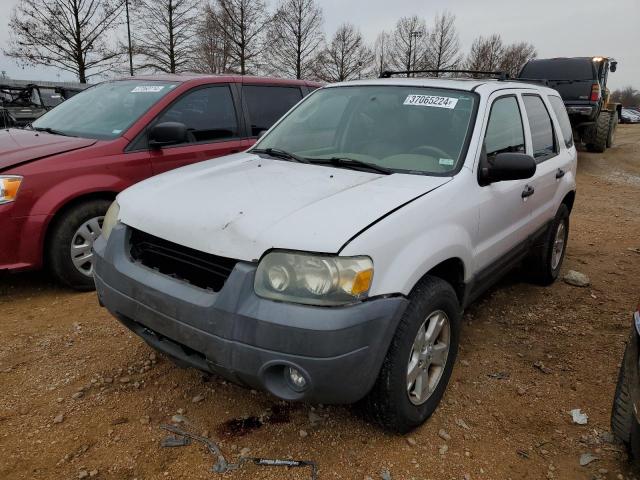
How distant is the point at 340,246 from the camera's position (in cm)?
198

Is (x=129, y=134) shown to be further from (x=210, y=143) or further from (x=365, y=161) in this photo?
(x=365, y=161)

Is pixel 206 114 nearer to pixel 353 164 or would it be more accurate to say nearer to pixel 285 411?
pixel 353 164

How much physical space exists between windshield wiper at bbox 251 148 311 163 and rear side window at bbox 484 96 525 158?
114cm

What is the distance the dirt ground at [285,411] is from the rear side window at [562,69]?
33.5 ft

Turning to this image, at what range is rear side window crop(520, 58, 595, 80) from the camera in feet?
40.1

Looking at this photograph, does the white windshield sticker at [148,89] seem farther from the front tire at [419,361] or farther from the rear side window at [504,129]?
the front tire at [419,361]

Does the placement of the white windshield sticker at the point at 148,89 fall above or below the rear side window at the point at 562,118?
above

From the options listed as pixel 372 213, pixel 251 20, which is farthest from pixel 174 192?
pixel 251 20

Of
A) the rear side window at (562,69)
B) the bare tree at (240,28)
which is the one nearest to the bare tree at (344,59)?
the bare tree at (240,28)

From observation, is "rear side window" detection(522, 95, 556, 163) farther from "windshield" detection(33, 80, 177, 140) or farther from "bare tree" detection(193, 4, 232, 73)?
"bare tree" detection(193, 4, 232, 73)

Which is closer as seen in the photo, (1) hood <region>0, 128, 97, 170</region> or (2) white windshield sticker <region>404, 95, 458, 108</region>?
(2) white windshield sticker <region>404, 95, 458, 108</region>

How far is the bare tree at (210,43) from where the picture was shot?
87.2ft

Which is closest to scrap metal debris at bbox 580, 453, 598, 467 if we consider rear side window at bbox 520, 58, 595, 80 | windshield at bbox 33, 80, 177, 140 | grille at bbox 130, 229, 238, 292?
grille at bbox 130, 229, 238, 292

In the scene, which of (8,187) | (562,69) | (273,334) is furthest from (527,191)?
(562,69)
